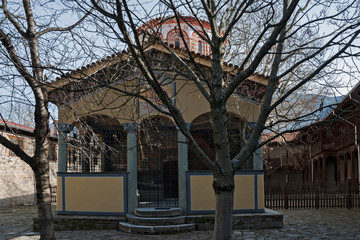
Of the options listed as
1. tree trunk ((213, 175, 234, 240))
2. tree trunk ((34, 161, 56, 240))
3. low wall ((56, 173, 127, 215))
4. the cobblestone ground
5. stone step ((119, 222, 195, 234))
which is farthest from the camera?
low wall ((56, 173, 127, 215))

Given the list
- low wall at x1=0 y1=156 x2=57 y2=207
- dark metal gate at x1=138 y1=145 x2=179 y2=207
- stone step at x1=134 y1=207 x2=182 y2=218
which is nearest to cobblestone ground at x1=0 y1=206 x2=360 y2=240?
stone step at x1=134 y1=207 x2=182 y2=218

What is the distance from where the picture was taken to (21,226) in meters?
11.5

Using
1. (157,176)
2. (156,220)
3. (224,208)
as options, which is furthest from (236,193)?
(224,208)

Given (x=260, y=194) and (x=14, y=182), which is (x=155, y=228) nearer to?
(x=260, y=194)

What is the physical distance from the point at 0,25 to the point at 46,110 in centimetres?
151

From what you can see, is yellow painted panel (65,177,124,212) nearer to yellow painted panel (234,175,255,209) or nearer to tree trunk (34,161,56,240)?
yellow painted panel (234,175,255,209)

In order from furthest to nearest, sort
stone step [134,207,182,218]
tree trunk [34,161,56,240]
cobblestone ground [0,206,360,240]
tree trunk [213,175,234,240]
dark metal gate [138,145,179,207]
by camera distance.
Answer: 1. dark metal gate [138,145,179,207]
2. stone step [134,207,182,218]
3. cobblestone ground [0,206,360,240]
4. tree trunk [34,161,56,240]
5. tree trunk [213,175,234,240]

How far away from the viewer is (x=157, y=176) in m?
13.7

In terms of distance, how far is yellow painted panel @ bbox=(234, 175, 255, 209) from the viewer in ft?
34.6

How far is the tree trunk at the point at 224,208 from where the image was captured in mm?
4699

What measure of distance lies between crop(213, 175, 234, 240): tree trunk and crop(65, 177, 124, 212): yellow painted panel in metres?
6.32

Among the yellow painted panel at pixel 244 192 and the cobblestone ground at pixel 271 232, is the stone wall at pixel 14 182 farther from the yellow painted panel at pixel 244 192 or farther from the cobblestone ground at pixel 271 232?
the yellow painted panel at pixel 244 192

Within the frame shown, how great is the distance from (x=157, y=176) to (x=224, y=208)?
9.10m

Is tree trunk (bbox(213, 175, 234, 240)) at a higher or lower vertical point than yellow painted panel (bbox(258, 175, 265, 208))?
higher
